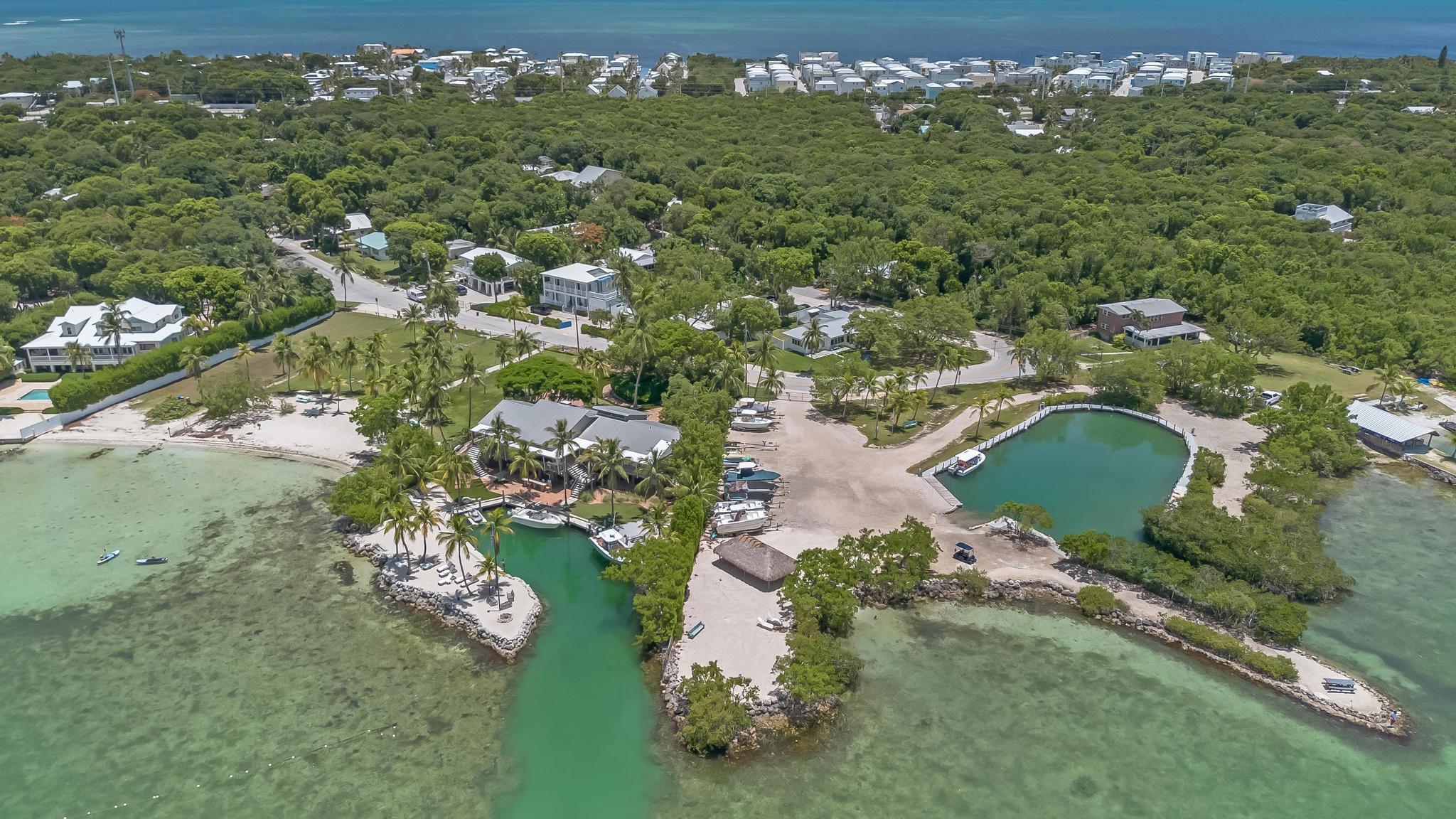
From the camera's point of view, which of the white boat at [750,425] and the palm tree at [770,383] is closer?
the white boat at [750,425]

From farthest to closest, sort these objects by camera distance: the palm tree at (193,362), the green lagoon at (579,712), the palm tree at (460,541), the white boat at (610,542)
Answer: the palm tree at (193,362)
the white boat at (610,542)
the palm tree at (460,541)
the green lagoon at (579,712)

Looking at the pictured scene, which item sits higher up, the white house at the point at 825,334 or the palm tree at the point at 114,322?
the palm tree at the point at 114,322

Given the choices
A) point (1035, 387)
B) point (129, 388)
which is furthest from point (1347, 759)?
point (129, 388)

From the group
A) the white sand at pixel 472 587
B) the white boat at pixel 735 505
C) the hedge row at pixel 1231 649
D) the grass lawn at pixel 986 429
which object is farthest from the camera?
the grass lawn at pixel 986 429

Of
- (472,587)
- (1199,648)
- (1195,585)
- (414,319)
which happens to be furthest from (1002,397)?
(414,319)

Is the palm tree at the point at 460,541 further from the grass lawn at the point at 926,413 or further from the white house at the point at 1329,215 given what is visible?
the white house at the point at 1329,215

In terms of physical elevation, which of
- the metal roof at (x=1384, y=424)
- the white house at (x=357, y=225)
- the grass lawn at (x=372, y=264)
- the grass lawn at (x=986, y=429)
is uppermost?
the white house at (x=357, y=225)

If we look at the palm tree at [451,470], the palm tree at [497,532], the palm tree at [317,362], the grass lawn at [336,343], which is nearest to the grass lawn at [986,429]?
the palm tree at [497,532]

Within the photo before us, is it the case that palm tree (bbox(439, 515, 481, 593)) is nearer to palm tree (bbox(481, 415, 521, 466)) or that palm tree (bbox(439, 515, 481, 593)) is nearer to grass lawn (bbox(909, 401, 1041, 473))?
palm tree (bbox(481, 415, 521, 466))
